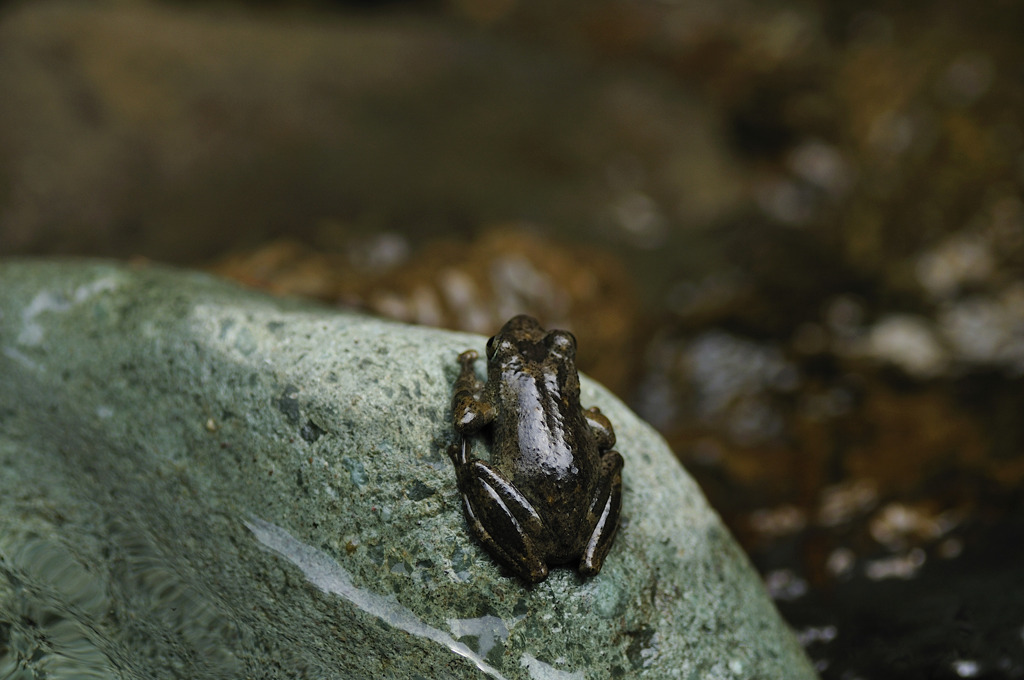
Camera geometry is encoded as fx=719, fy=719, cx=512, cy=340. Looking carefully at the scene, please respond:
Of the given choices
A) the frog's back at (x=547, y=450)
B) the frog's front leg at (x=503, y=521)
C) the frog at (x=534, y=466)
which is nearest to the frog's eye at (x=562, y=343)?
the frog at (x=534, y=466)

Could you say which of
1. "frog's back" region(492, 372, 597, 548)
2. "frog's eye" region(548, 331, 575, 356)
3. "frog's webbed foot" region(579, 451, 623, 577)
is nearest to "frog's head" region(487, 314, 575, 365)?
"frog's eye" region(548, 331, 575, 356)

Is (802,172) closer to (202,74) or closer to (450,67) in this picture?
(450,67)

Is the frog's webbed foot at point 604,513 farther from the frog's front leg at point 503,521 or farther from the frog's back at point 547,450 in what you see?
the frog's front leg at point 503,521

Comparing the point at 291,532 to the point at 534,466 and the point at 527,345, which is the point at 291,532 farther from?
the point at 527,345

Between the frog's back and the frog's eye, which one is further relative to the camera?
the frog's eye

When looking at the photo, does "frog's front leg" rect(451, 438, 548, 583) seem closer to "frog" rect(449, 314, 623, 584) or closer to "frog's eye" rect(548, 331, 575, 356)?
"frog" rect(449, 314, 623, 584)

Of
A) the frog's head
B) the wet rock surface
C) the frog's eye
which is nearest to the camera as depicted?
the frog's head

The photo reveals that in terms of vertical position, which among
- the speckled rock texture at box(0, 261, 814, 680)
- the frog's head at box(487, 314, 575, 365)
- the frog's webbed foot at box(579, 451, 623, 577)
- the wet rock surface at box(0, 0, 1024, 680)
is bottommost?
the speckled rock texture at box(0, 261, 814, 680)

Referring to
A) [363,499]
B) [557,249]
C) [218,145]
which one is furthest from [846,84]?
[363,499]
